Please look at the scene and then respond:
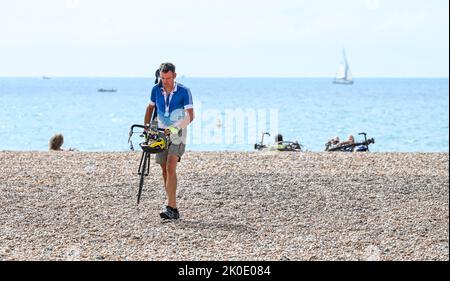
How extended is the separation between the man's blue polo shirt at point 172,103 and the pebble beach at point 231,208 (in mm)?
1113

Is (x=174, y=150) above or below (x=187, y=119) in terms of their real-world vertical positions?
below

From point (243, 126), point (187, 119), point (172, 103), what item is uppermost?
point (172, 103)

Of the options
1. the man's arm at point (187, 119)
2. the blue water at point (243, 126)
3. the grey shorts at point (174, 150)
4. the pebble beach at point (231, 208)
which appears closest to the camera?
the pebble beach at point (231, 208)

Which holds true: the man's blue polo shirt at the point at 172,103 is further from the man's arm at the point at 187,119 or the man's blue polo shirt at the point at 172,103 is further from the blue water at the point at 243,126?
the blue water at the point at 243,126

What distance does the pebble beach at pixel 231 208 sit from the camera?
29.1 ft

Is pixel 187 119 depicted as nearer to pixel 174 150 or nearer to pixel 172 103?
pixel 172 103

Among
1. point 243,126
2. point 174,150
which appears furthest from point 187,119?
point 243,126

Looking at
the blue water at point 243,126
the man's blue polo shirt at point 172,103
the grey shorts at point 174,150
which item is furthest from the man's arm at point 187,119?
the blue water at point 243,126

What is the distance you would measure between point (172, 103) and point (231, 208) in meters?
1.95

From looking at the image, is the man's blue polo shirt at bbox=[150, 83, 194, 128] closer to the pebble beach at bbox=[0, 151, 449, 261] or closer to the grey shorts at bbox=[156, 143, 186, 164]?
the grey shorts at bbox=[156, 143, 186, 164]

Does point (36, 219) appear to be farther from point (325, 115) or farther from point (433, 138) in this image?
point (325, 115)

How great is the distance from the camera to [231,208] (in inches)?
417
